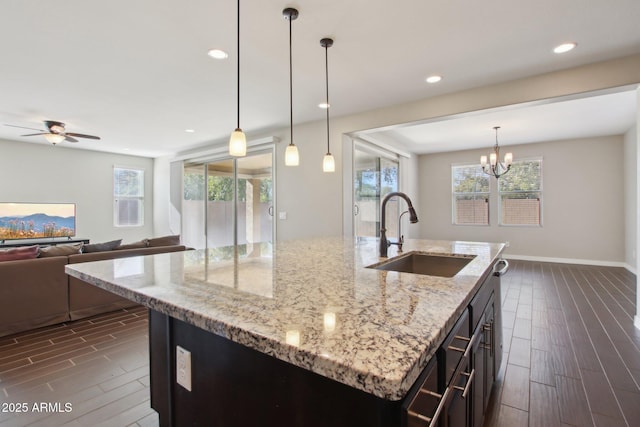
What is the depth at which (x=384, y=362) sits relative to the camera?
1.89 feet

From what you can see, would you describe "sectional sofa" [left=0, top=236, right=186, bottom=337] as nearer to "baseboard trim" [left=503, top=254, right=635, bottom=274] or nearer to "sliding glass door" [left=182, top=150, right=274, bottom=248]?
"sliding glass door" [left=182, top=150, right=274, bottom=248]

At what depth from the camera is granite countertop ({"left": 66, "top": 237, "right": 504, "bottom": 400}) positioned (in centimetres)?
60

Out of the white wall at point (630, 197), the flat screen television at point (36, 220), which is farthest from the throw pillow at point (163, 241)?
the white wall at point (630, 197)

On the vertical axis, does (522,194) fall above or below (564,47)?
below

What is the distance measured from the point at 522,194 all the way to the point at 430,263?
603cm

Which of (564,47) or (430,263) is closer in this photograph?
(430,263)

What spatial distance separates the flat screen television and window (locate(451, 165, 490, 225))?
8.52 meters

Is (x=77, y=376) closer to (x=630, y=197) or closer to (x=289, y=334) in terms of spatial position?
(x=289, y=334)

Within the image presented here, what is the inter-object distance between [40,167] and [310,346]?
309 inches

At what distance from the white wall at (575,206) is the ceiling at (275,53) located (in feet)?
5.64

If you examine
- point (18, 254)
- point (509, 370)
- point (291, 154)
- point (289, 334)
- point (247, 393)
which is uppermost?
point (291, 154)

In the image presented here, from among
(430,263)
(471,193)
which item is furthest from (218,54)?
(471,193)

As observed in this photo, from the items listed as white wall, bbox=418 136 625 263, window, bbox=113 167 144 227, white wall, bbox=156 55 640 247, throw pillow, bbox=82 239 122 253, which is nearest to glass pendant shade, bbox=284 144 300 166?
white wall, bbox=156 55 640 247

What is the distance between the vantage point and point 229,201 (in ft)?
20.8
